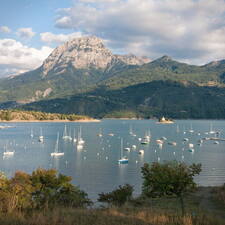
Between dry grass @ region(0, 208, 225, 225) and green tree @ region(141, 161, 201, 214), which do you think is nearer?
dry grass @ region(0, 208, 225, 225)

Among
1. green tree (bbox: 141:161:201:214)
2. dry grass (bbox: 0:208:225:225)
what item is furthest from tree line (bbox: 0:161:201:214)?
dry grass (bbox: 0:208:225:225)

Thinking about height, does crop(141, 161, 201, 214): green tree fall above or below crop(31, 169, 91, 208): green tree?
above

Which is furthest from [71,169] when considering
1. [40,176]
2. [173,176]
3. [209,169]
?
[173,176]

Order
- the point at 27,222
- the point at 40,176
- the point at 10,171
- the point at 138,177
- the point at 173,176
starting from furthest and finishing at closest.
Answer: the point at 10,171, the point at 138,177, the point at 40,176, the point at 173,176, the point at 27,222

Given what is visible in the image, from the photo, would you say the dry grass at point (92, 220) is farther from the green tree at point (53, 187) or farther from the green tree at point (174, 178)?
the green tree at point (53, 187)

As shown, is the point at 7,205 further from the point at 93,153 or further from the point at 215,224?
the point at 93,153

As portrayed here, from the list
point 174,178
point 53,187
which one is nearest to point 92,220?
point 174,178

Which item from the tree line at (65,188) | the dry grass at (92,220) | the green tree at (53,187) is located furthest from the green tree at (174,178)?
the green tree at (53,187)

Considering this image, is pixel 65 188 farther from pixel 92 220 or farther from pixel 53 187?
pixel 92 220

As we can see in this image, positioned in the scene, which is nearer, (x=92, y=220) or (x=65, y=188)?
(x=92, y=220)

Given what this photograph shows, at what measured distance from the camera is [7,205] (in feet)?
48.7

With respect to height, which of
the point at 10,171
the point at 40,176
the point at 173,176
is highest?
the point at 173,176

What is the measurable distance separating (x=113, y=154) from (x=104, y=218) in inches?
3737

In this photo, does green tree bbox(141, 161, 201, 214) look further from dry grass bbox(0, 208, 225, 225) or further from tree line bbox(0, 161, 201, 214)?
dry grass bbox(0, 208, 225, 225)
